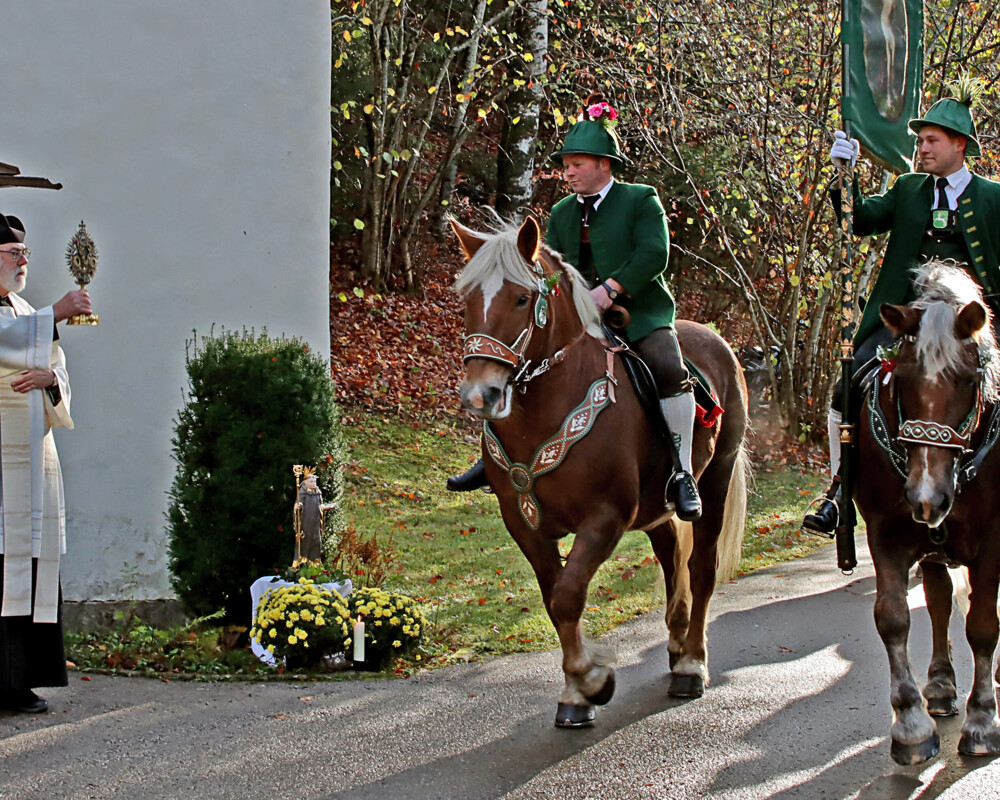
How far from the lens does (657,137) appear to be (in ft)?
53.4

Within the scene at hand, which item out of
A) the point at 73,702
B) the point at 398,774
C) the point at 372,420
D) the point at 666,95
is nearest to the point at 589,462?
the point at 398,774

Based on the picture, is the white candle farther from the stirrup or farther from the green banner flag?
the green banner flag

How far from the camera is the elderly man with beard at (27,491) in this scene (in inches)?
231

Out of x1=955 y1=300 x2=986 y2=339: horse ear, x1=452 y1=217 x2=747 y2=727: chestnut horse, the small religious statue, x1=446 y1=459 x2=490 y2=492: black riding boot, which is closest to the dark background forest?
the small religious statue

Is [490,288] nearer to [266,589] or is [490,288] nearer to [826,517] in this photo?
[826,517]

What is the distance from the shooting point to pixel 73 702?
20.2 feet

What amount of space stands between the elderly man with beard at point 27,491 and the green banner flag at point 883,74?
4148 mm

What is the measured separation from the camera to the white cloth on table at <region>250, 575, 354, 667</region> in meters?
6.99

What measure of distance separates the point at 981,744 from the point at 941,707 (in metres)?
0.66

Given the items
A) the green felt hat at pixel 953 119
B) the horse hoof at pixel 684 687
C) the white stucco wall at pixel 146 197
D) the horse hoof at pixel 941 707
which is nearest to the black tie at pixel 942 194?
the green felt hat at pixel 953 119

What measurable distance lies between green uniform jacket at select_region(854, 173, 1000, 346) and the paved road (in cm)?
203

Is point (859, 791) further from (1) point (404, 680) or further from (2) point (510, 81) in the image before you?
(2) point (510, 81)

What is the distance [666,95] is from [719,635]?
9260 millimetres

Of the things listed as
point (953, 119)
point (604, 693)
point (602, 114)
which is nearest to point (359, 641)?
point (604, 693)
